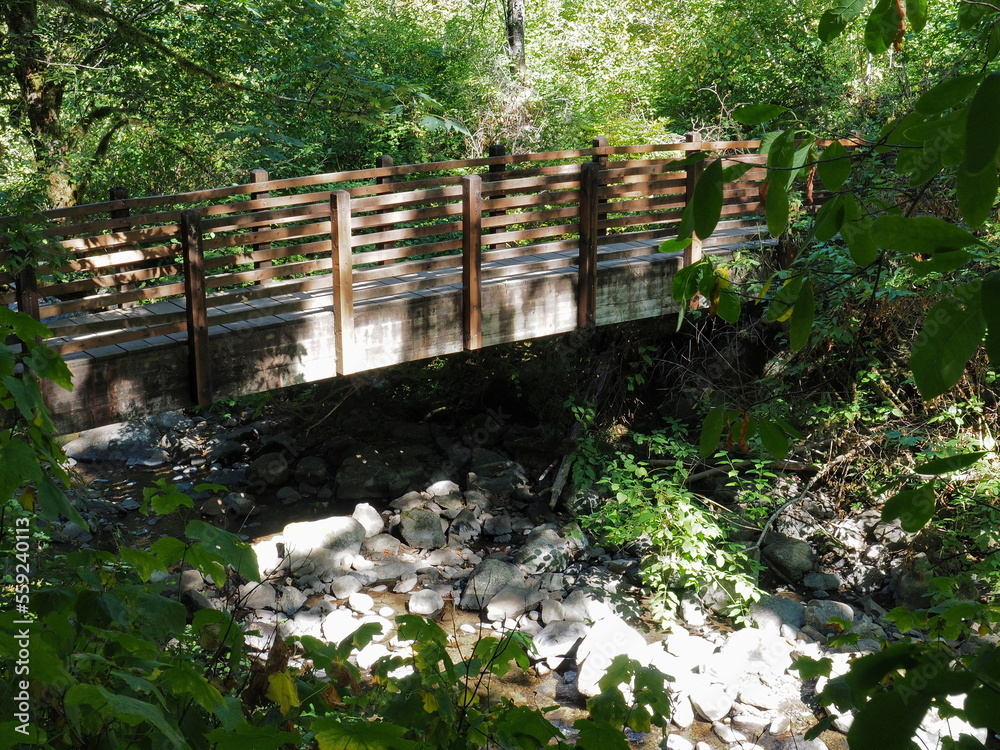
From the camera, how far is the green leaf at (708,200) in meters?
0.93

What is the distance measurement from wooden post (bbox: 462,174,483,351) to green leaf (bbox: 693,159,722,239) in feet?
19.3

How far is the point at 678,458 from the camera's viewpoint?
26.9 ft

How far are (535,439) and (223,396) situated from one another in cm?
471

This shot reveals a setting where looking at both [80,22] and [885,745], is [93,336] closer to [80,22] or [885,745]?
[80,22]

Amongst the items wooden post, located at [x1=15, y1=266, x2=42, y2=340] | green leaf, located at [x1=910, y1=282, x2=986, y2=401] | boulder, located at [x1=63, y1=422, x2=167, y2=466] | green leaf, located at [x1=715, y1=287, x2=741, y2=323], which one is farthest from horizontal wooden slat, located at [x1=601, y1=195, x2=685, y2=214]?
green leaf, located at [x1=910, y1=282, x2=986, y2=401]

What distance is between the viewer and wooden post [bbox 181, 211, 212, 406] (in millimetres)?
5645

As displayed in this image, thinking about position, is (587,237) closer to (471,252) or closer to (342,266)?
(471,252)

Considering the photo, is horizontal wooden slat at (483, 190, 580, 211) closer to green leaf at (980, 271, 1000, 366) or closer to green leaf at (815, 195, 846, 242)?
green leaf at (815, 195, 846, 242)

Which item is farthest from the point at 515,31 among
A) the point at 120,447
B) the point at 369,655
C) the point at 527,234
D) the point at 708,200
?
the point at 708,200

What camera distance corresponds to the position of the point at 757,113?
1077mm

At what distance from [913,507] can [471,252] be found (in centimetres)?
600

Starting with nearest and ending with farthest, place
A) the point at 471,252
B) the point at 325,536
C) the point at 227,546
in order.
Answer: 1. the point at 227,546
2. the point at 471,252
3. the point at 325,536

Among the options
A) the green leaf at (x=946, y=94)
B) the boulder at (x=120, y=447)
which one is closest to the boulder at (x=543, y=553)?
the boulder at (x=120, y=447)

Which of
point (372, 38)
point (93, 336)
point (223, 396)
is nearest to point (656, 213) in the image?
point (223, 396)
